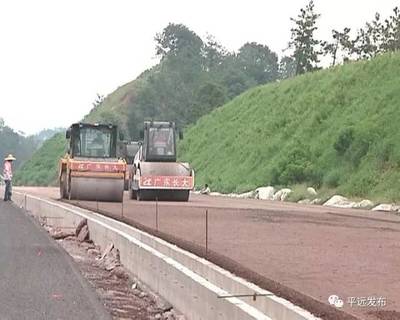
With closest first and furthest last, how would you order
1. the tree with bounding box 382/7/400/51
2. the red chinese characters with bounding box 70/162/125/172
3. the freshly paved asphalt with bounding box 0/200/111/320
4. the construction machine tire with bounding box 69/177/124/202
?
the freshly paved asphalt with bounding box 0/200/111/320 → the construction machine tire with bounding box 69/177/124/202 → the red chinese characters with bounding box 70/162/125/172 → the tree with bounding box 382/7/400/51

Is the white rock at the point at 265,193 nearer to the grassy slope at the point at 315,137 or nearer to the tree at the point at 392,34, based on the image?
the grassy slope at the point at 315,137

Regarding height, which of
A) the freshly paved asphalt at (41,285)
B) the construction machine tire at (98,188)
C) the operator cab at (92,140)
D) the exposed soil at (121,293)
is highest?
the operator cab at (92,140)

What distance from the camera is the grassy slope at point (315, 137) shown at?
4238 centimetres

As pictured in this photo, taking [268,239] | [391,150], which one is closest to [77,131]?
[391,150]

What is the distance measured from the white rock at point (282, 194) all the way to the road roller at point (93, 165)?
37.9 ft

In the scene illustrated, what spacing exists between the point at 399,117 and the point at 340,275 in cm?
3289

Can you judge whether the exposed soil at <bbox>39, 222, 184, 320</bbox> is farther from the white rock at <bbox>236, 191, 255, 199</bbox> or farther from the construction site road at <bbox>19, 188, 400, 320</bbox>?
the white rock at <bbox>236, 191, 255, 199</bbox>

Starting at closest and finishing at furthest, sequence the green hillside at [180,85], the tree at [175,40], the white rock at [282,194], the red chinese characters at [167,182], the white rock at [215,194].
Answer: the red chinese characters at [167,182], the white rock at [282,194], the white rock at [215,194], the green hillside at [180,85], the tree at [175,40]

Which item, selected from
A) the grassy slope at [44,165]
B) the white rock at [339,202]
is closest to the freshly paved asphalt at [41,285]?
the white rock at [339,202]

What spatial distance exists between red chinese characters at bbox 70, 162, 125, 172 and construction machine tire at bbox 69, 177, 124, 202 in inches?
14.1

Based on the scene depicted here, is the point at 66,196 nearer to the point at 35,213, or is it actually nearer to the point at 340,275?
the point at 35,213

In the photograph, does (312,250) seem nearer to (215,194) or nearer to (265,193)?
(265,193)

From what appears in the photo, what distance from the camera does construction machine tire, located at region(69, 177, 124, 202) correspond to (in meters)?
32.3

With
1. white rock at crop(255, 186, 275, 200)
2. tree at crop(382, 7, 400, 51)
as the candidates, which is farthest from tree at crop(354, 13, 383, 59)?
white rock at crop(255, 186, 275, 200)
